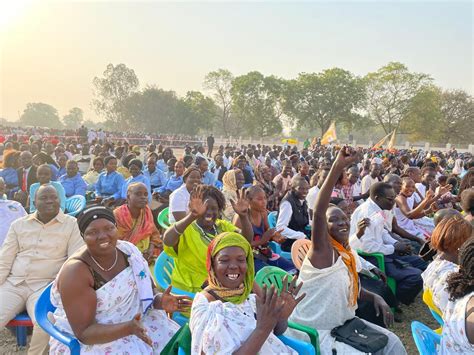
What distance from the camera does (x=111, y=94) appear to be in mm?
64750

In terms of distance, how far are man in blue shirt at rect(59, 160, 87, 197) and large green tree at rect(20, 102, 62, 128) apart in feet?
381

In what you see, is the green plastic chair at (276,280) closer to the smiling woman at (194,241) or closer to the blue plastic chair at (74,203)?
the smiling woman at (194,241)

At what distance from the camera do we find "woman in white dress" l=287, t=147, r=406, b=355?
2527 mm

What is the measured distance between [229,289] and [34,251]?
211cm

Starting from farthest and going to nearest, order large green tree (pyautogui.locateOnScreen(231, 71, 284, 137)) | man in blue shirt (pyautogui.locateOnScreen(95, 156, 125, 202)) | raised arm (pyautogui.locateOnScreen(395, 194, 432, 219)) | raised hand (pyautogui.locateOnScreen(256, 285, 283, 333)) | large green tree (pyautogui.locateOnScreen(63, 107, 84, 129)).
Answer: large green tree (pyautogui.locateOnScreen(63, 107, 84, 129)), large green tree (pyautogui.locateOnScreen(231, 71, 284, 137)), man in blue shirt (pyautogui.locateOnScreen(95, 156, 125, 202)), raised arm (pyautogui.locateOnScreen(395, 194, 432, 219)), raised hand (pyautogui.locateOnScreen(256, 285, 283, 333))

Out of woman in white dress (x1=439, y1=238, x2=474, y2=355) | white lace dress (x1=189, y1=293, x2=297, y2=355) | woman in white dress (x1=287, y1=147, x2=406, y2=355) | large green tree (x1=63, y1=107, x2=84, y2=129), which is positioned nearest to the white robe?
woman in white dress (x1=287, y1=147, x2=406, y2=355)

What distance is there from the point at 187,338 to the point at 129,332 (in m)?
0.37

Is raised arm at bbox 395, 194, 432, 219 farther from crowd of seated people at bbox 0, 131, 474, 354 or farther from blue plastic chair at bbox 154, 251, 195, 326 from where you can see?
blue plastic chair at bbox 154, 251, 195, 326

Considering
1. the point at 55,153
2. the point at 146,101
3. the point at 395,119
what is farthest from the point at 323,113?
the point at 55,153

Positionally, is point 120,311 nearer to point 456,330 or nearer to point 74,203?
point 456,330

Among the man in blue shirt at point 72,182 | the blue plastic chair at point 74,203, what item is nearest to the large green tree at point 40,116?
the man in blue shirt at point 72,182

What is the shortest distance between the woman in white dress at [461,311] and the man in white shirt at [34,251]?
2.94m

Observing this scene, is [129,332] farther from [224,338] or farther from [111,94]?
[111,94]

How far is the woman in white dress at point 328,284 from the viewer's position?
2.53 metres
